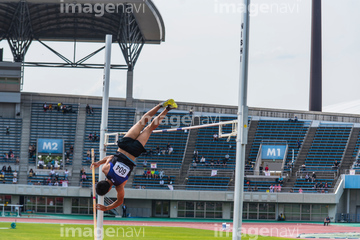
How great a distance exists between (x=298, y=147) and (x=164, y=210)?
37.1 ft

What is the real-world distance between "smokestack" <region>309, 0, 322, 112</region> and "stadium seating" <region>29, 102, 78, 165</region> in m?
24.6

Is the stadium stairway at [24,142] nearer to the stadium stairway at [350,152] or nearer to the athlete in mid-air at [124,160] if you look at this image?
the stadium stairway at [350,152]

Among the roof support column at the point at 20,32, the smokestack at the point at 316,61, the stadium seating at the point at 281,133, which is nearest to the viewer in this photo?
the roof support column at the point at 20,32

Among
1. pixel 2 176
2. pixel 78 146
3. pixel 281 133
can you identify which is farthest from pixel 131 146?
pixel 281 133

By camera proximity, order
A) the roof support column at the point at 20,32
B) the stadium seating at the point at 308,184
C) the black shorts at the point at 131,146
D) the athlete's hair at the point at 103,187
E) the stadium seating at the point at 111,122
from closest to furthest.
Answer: the athlete's hair at the point at 103,187, the black shorts at the point at 131,146, the stadium seating at the point at 308,184, the roof support column at the point at 20,32, the stadium seating at the point at 111,122

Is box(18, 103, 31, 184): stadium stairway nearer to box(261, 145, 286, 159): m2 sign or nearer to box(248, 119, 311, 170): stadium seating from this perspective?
box(248, 119, 311, 170): stadium seating

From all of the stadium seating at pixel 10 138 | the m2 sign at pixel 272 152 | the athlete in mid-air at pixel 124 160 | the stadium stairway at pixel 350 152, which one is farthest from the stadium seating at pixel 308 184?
the athlete in mid-air at pixel 124 160

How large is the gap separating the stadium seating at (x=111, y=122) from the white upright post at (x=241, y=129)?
31.9 meters

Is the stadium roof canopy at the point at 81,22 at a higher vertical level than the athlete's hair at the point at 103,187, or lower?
higher

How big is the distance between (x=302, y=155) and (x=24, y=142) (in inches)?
817

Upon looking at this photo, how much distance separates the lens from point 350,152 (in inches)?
1714

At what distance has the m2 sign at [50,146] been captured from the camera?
41812 millimetres

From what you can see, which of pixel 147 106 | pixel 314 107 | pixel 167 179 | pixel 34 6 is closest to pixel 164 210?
pixel 167 179

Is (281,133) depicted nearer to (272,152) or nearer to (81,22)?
(272,152)
